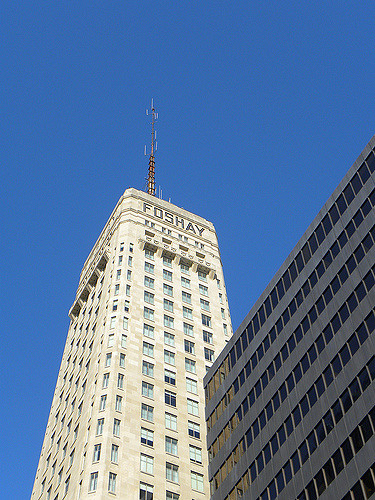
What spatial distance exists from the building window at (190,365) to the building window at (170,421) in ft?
29.7

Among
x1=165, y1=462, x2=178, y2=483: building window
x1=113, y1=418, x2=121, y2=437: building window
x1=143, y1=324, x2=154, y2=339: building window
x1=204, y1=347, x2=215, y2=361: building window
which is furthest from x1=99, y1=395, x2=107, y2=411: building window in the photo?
x1=204, y1=347, x2=215, y2=361: building window

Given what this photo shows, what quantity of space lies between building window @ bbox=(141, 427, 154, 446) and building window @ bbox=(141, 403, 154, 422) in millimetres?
1650

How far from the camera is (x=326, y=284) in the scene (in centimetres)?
5209

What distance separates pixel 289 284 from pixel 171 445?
28997 millimetres

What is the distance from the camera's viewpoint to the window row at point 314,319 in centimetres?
4797

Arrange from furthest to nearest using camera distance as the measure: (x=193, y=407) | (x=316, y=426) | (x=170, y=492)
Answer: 1. (x=193, y=407)
2. (x=170, y=492)
3. (x=316, y=426)

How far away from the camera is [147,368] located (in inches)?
3351

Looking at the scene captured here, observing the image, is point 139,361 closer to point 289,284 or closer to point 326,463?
point 289,284

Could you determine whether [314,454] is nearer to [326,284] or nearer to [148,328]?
[326,284]

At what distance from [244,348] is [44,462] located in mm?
39888

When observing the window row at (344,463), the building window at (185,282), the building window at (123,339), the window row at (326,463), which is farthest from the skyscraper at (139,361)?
the window row at (344,463)

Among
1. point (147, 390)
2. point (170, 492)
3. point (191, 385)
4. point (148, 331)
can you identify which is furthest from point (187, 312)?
point (170, 492)

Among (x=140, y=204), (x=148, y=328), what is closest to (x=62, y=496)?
(x=148, y=328)

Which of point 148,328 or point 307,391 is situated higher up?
point 148,328
